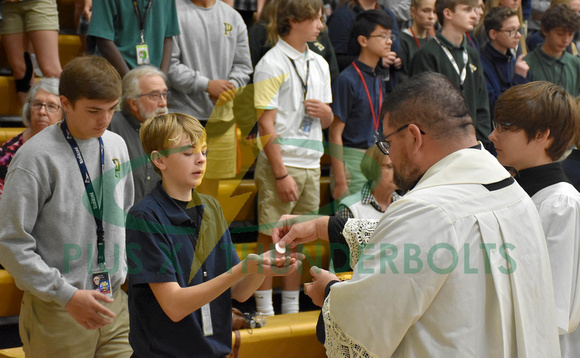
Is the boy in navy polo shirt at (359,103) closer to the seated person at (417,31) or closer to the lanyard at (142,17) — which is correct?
the seated person at (417,31)

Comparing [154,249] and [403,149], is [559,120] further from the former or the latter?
[154,249]

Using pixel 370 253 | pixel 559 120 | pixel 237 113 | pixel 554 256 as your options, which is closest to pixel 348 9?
pixel 237 113

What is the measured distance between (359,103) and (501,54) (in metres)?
2.00

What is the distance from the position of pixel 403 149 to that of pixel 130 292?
1.14 meters

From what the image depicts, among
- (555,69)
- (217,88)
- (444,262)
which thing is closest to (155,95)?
(217,88)

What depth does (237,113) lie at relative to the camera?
5184 mm

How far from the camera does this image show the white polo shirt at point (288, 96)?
15.7 feet

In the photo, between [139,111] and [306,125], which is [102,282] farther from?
[306,125]

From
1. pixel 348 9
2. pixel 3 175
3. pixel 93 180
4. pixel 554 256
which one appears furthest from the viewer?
pixel 348 9

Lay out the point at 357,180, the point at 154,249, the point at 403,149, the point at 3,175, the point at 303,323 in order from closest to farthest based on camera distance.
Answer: the point at 403,149 → the point at 154,249 → the point at 3,175 → the point at 303,323 → the point at 357,180

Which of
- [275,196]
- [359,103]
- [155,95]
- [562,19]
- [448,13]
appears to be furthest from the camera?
[562,19]

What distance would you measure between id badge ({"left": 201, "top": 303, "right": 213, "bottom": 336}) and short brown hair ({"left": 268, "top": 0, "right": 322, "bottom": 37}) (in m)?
2.79

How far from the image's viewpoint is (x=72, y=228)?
2980 millimetres

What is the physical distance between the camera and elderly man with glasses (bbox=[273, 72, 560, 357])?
6.61 feet
